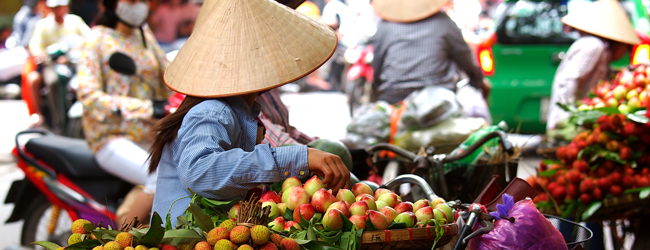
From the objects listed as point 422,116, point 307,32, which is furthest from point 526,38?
point 307,32

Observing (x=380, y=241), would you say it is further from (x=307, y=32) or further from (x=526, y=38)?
(x=526, y=38)

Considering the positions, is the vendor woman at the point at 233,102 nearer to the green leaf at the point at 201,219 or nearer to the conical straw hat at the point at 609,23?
the green leaf at the point at 201,219

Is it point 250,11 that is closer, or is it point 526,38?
point 250,11

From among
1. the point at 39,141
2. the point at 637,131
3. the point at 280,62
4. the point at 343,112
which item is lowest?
the point at 343,112

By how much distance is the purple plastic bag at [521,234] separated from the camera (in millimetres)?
1794

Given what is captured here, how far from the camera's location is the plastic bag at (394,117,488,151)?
416 centimetres

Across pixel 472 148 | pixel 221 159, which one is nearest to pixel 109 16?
pixel 472 148

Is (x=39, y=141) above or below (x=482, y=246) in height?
below

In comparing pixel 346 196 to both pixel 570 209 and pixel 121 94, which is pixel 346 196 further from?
pixel 121 94

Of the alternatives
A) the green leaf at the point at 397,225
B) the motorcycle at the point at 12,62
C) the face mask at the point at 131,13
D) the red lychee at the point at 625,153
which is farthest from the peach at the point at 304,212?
the motorcycle at the point at 12,62

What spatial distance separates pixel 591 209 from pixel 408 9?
208cm

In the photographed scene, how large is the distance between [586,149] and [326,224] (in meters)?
2.45

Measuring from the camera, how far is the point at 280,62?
204 cm

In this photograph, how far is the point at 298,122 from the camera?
38.0ft
